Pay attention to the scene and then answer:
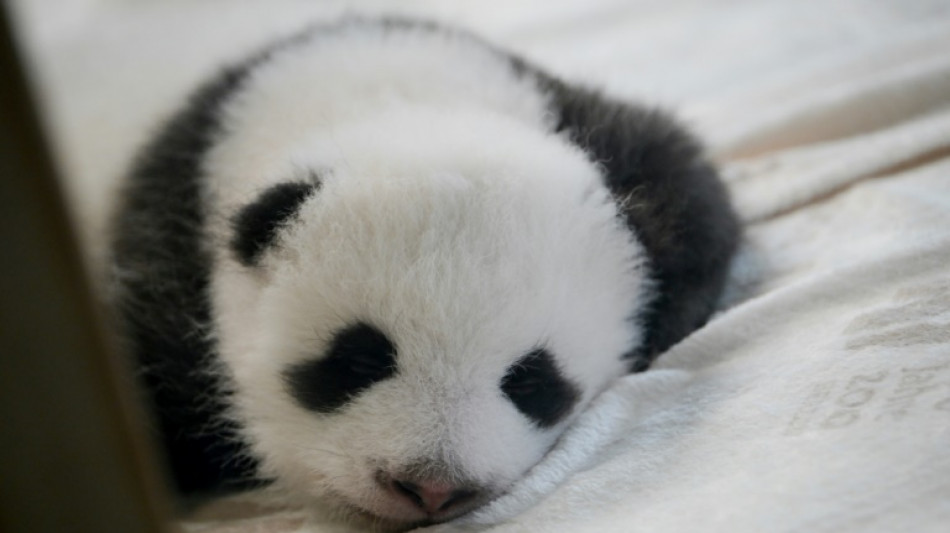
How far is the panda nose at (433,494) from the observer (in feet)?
3.18

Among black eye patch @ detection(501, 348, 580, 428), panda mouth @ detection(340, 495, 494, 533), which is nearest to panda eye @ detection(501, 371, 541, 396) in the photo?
black eye patch @ detection(501, 348, 580, 428)

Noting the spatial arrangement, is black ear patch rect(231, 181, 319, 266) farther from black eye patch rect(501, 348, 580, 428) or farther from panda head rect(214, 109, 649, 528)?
black eye patch rect(501, 348, 580, 428)

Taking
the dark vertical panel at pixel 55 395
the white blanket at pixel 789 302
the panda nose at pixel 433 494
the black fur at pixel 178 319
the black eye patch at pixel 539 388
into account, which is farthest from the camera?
the black fur at pixel 178 319

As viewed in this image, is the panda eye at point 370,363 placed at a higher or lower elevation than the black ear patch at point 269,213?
lower

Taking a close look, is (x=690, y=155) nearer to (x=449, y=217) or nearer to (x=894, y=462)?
(x=449, y=217)

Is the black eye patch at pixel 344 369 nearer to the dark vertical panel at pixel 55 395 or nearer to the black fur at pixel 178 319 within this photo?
the black fur at pixel 178 319

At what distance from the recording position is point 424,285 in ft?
3.34

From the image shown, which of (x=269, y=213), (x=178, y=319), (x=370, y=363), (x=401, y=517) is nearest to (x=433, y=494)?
(x=401, y=517)

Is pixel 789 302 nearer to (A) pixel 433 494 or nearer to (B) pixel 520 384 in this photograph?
(B) pixel 520 384

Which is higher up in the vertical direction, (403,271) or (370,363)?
(403,271)

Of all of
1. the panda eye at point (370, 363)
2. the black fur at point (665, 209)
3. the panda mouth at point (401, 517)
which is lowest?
the panda mouth at point (401, 517)

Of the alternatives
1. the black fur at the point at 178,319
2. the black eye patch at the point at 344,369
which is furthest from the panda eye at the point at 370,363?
→ the black fur at the point at 178,319

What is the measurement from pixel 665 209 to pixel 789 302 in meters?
0.22

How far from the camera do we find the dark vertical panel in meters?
0.50
